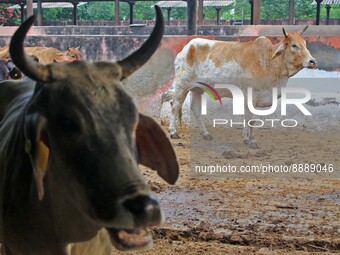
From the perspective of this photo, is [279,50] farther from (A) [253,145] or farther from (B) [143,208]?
(B) [143,208]

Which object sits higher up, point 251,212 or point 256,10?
point 256,10

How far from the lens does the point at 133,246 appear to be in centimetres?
286

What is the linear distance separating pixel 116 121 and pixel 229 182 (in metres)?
6.05

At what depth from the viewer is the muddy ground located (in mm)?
6055

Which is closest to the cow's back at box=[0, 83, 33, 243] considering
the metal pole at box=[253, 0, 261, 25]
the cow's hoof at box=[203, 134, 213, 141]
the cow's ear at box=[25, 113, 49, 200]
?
the cow's ear at box=[25, 113, 49, 200]

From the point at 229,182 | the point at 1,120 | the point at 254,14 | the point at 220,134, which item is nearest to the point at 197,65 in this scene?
the point at 220,134

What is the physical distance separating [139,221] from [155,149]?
0.77 m

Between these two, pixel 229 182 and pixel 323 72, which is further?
pixel 323 72

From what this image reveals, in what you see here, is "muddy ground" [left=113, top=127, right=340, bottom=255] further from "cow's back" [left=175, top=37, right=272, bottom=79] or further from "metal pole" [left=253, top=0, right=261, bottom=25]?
"metal pole" [left=253, top=0, right=261, bottom=25]

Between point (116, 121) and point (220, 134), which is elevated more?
point (116, 121)

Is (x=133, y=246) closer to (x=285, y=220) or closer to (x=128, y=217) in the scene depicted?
(x=128, y=217)

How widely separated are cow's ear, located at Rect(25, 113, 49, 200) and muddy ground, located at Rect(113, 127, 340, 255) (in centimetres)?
294

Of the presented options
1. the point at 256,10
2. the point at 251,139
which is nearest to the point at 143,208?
Result: the point at 251,139

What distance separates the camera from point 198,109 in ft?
42.4
